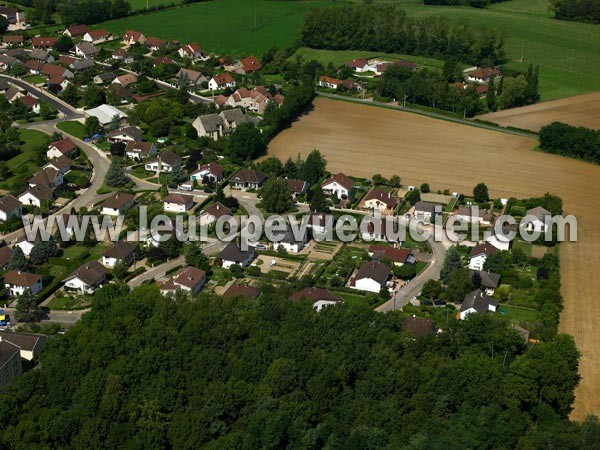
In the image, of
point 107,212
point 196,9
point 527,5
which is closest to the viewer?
point 107,212

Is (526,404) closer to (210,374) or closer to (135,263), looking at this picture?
(210,374)

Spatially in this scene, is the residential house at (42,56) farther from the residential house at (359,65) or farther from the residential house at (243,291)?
the residential house at (243,291)

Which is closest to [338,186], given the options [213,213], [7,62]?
[213,213]

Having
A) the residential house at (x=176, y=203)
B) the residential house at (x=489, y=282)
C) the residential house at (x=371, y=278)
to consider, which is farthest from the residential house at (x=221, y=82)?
the residential house at (x=489, y=282)

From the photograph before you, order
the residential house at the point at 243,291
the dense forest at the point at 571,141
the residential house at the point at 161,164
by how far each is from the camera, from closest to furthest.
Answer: the residential house at the point at 243,291 < the residential house at the point at 161,164 < the dense forest at the point at 571,141

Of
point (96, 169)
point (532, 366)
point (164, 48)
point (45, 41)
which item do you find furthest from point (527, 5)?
point (532, 366)

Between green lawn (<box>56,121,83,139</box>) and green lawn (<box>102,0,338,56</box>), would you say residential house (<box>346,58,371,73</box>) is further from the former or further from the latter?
green lawn (<box>56,121,83,139</box>)
